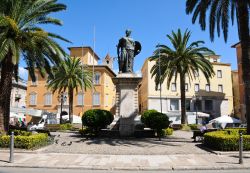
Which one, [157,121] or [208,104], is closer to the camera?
[157,121]

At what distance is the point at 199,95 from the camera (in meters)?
59.6

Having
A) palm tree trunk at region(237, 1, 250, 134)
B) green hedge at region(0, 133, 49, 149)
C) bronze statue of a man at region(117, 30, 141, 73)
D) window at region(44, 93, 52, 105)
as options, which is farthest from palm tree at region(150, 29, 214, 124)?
window at region(44, 93, 52, 105)

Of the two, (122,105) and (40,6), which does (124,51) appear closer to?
(122,105)

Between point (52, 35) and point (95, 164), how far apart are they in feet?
35.9

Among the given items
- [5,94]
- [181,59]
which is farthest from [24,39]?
[181,59]

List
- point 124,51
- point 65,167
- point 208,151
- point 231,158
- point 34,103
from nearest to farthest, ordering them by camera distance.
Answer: point 65,167 < point 231,158 < point 208,151 < point 124,51 < point 34,103

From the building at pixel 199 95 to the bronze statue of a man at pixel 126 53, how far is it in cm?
3534

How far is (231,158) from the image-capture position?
11562 millimetres

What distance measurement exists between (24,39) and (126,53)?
7.68m

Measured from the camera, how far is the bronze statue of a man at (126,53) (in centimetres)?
2136

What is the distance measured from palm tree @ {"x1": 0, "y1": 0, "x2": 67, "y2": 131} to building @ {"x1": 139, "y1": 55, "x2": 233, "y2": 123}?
131ft

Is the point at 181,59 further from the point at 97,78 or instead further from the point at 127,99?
the point at 97,78

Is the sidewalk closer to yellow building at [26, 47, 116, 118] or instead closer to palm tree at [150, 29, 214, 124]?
palm tree at [150, 29, 214, 124]

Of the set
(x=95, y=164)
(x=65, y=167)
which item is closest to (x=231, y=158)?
(x=95, y=164)
